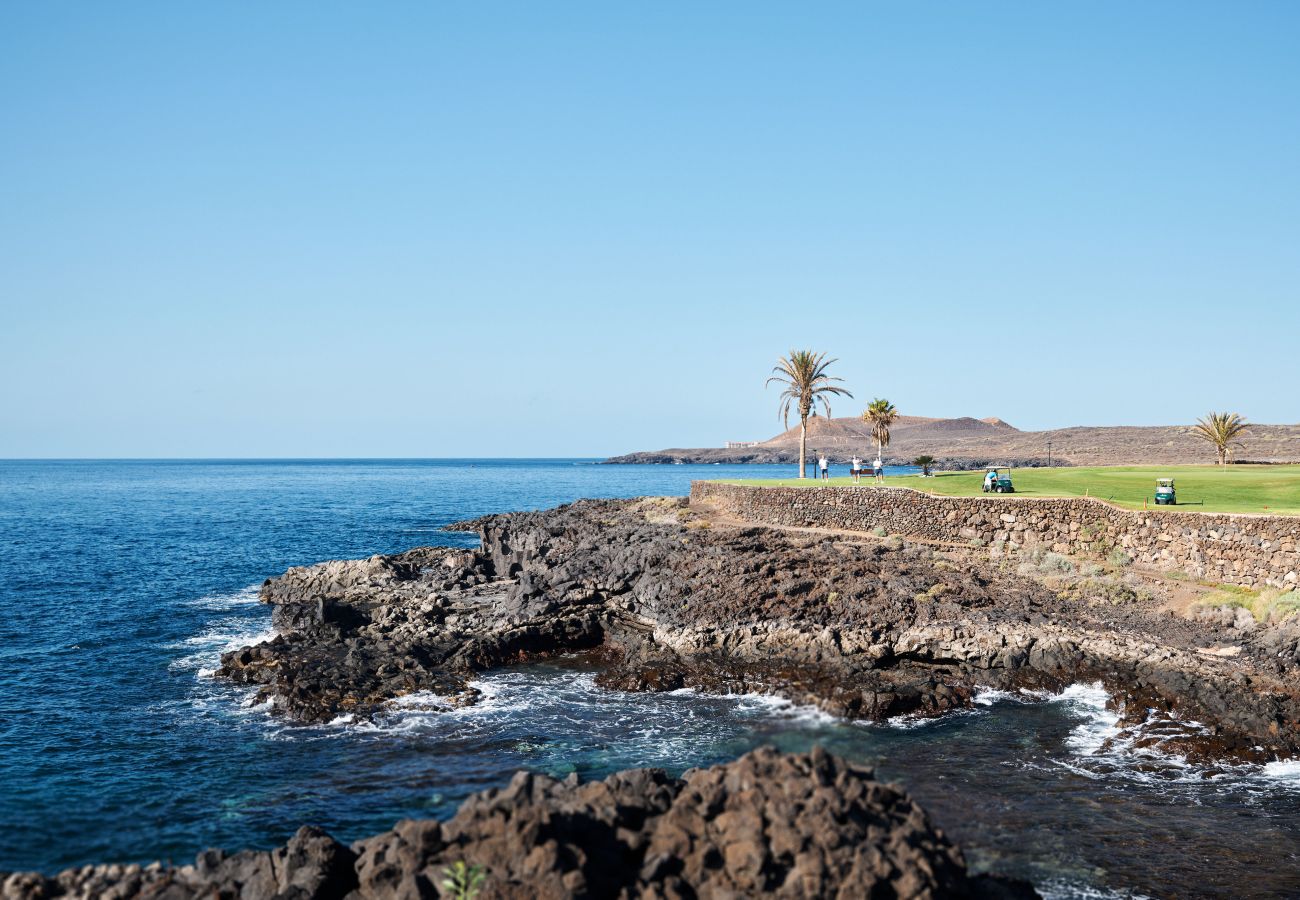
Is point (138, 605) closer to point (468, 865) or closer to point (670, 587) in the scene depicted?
point (670, 587)

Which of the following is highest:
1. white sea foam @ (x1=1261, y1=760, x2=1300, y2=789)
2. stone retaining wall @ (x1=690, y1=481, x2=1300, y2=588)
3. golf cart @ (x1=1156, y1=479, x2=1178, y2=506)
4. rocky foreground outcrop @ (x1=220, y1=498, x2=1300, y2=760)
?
golf cart @ (x1=1156, y1=479, x2=1178, y2=506)

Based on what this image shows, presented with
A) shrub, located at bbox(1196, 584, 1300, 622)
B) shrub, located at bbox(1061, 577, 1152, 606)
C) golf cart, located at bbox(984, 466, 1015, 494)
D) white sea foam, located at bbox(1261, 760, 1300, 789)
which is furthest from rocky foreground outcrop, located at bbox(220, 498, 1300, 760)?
golf cart, located at bbox(984, 466, 1015, 494)

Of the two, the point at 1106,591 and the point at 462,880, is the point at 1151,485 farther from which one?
the point at 462,880

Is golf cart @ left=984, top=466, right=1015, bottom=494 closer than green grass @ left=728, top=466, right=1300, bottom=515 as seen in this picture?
No

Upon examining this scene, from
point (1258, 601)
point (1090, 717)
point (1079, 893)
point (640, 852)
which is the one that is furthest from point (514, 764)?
point (1258, 601)

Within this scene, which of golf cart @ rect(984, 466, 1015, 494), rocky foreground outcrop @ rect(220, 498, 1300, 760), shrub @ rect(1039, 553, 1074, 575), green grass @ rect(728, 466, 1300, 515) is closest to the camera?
rocky foreground outcrop @ rect(220, 498, 1300, 760)

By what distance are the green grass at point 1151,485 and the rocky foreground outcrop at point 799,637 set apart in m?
8.67

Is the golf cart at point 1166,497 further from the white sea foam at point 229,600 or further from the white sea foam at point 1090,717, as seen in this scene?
the white sea foam at point 229,600

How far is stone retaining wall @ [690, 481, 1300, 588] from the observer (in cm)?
3200

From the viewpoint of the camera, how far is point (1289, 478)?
1795 inches

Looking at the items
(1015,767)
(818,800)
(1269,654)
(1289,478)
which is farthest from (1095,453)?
(818,800)

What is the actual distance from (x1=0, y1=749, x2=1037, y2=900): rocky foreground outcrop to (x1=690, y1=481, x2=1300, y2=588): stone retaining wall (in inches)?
989

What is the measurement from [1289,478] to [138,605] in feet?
190

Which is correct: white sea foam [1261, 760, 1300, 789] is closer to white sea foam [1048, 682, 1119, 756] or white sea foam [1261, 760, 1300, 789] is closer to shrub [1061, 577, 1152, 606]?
white sea foam [1048, 682, 1119, 756]
